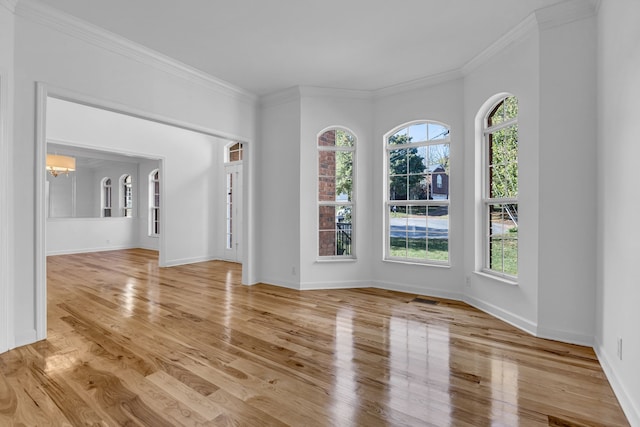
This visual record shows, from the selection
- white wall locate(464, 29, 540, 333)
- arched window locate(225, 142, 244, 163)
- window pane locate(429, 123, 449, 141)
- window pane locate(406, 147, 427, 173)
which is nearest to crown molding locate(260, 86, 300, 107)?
window pane locate(406, 147, 427, 173)

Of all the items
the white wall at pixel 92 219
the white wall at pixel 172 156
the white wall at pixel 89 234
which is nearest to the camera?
the white wall at pixel 172 156

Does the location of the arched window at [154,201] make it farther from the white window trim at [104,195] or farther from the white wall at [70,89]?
the white wall at [70,89]

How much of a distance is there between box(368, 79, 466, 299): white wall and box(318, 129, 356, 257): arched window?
0.34m

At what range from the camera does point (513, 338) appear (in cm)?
297

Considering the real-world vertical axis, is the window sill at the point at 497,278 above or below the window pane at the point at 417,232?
below

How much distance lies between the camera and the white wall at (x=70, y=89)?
2.71 m

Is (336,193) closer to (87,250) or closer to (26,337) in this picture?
(26,337)

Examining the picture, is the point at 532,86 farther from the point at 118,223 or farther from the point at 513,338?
the point at 118,223

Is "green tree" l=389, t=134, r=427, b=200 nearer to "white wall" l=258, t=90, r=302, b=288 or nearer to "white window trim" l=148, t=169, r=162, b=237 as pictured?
"white wall" l=258, t=90, r=302, b=288

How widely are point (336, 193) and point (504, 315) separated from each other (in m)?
2.68

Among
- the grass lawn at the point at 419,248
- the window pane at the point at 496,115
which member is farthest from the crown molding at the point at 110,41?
the window pane at the point at 496,115

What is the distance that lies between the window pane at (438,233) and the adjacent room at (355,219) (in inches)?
1.1

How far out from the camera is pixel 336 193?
4.95 meters

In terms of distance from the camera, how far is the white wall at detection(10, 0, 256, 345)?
107 inches
